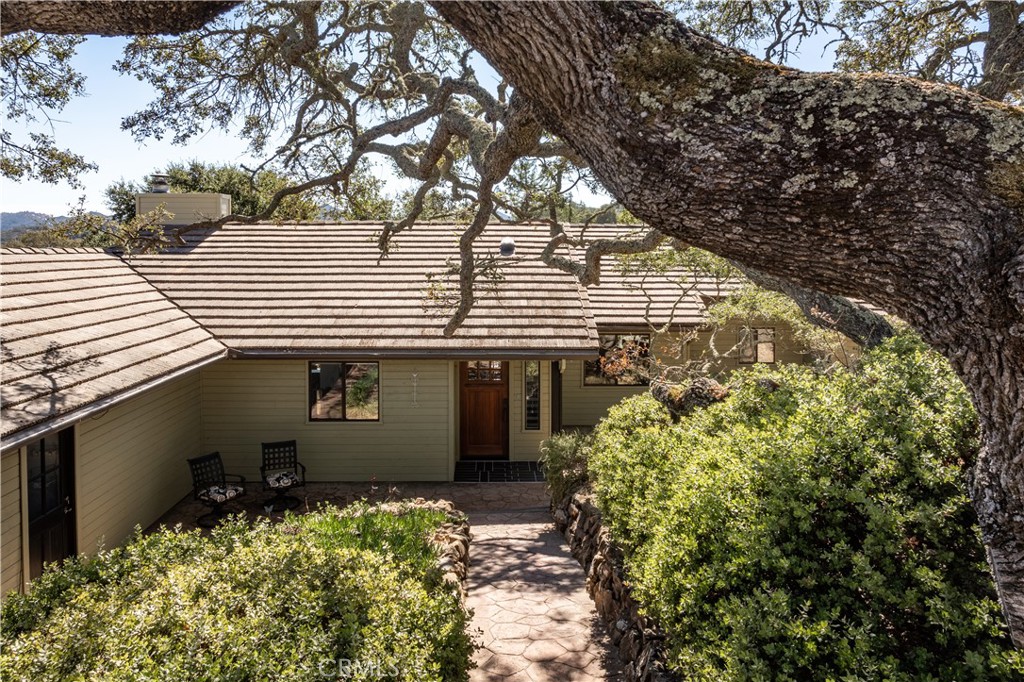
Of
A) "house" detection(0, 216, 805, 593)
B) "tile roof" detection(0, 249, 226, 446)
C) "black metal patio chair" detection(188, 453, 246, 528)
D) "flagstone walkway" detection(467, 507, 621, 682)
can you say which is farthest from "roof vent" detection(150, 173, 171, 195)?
"flagstone walkway" detection(467, 507, 621, 682)

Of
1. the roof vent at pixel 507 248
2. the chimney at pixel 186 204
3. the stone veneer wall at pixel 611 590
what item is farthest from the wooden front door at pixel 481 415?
the chimney at pixel 186 204

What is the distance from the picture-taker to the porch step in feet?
37.5

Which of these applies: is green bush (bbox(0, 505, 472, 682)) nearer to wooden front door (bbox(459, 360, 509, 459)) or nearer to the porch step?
the porch step

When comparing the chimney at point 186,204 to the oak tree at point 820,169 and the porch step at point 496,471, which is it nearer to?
the porch step at point 496,471

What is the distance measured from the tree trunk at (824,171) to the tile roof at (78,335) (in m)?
5.55

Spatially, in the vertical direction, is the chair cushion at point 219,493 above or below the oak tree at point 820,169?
below

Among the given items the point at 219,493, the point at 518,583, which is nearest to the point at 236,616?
the point at 518,583

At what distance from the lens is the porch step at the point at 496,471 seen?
11.4 meters

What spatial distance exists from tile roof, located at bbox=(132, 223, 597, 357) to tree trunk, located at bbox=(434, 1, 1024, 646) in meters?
6.83

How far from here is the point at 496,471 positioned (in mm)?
11875

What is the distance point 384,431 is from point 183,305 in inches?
180

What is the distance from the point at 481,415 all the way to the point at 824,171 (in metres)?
10.9

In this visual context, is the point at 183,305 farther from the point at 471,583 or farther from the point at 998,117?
the point at 998,117

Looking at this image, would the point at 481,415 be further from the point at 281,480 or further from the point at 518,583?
the point at 518,583
